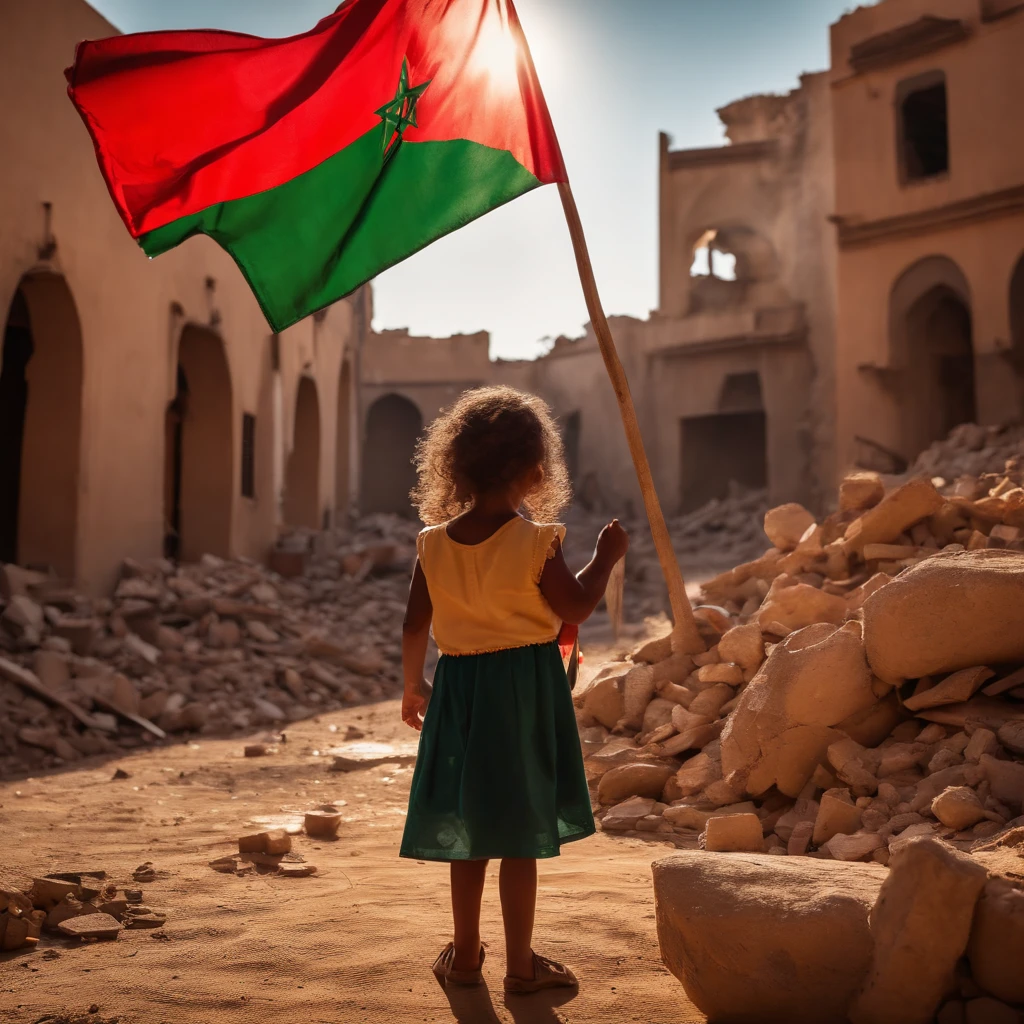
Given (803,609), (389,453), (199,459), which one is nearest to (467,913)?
(803,609)

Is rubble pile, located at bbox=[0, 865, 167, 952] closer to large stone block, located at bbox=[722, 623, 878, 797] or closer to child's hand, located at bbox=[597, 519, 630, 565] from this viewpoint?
child's hand, located at bbox=[597, 519, 630, 565]

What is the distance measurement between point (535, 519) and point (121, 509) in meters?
7.55

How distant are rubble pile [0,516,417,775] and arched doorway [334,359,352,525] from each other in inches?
232

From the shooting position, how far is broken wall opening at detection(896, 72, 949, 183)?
16.1 m

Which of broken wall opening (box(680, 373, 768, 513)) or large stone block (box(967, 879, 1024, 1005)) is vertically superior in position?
broken wall opening (box(680, 373, 768, 513))

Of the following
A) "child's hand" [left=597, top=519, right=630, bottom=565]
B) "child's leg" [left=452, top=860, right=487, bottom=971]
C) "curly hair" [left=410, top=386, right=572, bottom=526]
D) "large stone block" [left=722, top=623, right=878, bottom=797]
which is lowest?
"child's leg" [left=452, top=860, right=487, bottom=971]

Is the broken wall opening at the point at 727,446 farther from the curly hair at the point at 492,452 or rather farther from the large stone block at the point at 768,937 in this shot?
the large stone block at the point at 768,937

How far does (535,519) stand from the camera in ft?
8.89

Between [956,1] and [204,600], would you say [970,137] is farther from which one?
[204,600]

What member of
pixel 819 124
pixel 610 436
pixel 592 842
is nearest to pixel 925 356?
pixel 819 124

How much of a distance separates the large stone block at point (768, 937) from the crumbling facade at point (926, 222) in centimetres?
1403

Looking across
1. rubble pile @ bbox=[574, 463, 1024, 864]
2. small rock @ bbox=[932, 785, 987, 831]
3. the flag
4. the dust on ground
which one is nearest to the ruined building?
the flag

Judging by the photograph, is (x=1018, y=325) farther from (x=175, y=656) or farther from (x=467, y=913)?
(x=467, y=913)

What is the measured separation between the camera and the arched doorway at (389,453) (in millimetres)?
27719
